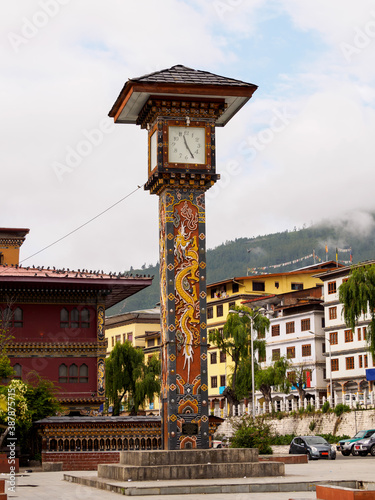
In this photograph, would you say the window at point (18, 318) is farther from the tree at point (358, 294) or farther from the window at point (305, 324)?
the window at point (305, 324)

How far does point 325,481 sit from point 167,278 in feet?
25.1

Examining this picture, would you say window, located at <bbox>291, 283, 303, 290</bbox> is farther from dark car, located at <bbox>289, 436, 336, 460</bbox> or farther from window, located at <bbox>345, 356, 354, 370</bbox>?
dark car, located at <bbox>289, 436, 336, 460</bbox>

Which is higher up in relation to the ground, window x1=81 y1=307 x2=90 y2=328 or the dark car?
window x1=81 y1=307 x2=90 y2=328

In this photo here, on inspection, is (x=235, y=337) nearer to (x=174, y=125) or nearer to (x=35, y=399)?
(x=35, y=399)

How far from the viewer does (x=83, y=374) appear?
45.8 metres

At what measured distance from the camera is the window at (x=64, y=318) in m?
46.1

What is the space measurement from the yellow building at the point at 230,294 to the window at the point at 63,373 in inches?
1738

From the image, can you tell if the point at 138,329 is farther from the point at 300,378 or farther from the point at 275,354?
the point at 300,378

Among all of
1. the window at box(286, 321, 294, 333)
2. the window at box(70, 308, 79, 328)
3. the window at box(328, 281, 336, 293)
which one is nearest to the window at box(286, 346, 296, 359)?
the window at box(286, 321, 294, 333)

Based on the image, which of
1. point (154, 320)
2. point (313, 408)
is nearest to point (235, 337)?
point (313, 408)

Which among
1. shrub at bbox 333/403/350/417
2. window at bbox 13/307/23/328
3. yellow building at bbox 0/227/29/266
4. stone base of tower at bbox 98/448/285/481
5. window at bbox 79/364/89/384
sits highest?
yellow building at bbox 0/227/29/266

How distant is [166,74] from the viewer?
26.8m

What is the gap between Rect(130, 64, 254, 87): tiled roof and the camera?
26.1 metres

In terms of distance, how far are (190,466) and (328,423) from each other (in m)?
42.6
